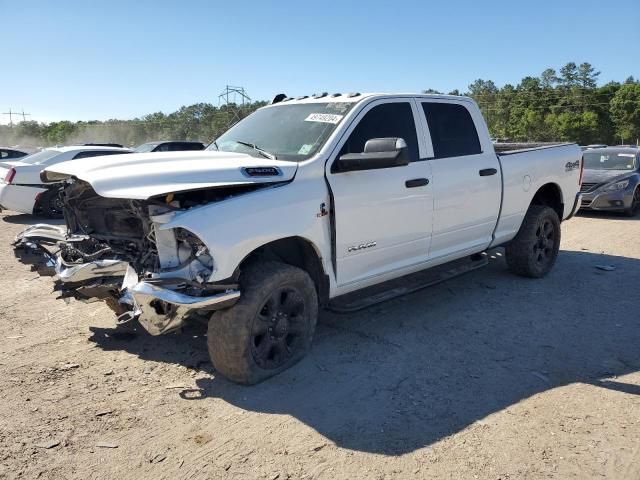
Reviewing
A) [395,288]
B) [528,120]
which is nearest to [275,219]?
[395,288]

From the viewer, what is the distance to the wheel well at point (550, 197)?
21.9 feet

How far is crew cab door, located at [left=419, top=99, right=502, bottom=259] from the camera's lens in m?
4.91

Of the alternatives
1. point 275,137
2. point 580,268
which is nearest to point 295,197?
point 275,137

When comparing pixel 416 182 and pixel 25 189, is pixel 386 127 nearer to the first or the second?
pixel 416 182

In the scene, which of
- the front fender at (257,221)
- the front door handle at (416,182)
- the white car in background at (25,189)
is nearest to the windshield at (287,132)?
the front fender at (257,221)

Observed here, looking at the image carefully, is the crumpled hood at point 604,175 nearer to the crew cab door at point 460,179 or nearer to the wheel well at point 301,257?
the crew cab door at point 460,179

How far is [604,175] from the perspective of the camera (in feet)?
38.5

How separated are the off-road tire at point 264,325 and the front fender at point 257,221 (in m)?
0.24

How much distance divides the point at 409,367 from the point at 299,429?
46.9 inches

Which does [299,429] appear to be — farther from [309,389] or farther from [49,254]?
[49,254]

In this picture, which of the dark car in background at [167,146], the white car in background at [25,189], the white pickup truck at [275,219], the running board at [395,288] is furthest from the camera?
the dark car in background at [167,146]

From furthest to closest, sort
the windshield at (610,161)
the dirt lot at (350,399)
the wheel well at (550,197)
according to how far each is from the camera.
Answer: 1. the windshield at (610,161)
2. the wheel well at (550,197)
3. the dirt lot at (350,399)

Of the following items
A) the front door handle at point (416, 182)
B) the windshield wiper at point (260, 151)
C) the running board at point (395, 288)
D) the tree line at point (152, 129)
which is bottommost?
the running board at point (395, 288)

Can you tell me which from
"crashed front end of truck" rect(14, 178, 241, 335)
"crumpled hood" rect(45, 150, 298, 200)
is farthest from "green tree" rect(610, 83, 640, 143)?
"crashed front end of truck" rect(14, 178, 241, 335)
